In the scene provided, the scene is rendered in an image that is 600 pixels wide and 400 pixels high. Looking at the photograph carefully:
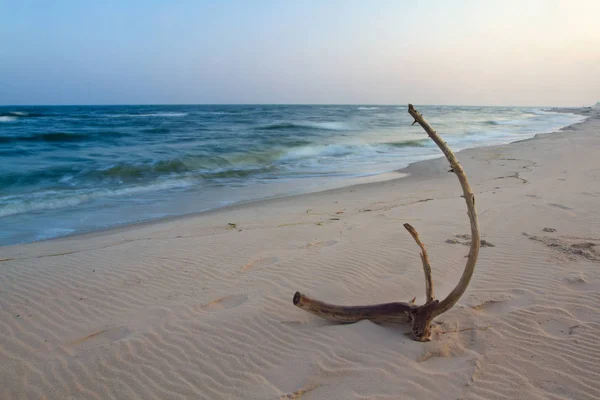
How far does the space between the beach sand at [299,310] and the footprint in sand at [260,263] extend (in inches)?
1.0

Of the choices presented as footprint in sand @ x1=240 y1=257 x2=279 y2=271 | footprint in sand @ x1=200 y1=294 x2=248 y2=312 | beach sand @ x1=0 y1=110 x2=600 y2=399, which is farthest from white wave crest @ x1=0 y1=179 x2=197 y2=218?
footprint in sand @ x1=200 y1=294 x2=248 y2=312

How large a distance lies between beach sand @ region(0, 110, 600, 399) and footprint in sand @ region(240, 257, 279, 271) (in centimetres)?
2

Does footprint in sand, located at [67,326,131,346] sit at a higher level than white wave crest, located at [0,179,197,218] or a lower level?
higher

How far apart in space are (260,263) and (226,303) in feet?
3.41

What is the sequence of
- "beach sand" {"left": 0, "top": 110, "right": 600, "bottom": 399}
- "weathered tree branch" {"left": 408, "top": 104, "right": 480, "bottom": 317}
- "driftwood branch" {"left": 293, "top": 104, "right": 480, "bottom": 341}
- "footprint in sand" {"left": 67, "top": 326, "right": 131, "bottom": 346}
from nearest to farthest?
"weathered tree branch" {"left": 408, "top": 104, "right": 480, "bottom": 317}, "beach sand" {"left": 0, "top": 110, "right": 600, "bottom": 399}, "driftwood branch" {"left": 293, "top": 104, "right": 480, "bottom": 341}, "footprint in sand" {"left": 67, "top": 326, "right": 131, "bottom": 346}

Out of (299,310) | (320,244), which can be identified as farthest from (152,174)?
(299,310)

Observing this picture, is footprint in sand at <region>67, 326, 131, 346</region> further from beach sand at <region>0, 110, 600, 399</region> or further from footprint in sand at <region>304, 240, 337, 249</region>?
footprint in sand at <region>304, 240, 337, 249</region>

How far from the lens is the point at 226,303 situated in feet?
12.8

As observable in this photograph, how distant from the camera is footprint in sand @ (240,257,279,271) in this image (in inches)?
189

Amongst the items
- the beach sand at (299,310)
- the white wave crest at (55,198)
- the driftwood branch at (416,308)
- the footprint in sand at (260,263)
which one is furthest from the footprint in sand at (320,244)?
the white wave crest at (55,198)

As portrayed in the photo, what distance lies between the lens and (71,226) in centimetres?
771

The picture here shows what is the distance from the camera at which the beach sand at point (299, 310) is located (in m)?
2.72

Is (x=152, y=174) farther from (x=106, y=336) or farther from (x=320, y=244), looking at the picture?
(x=106, y=336)

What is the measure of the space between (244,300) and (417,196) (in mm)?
5779
